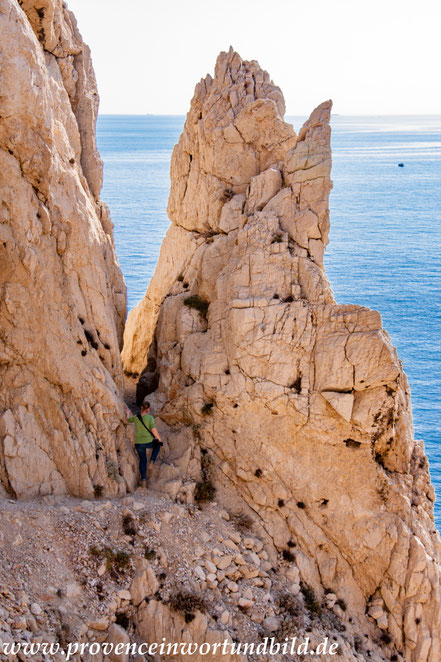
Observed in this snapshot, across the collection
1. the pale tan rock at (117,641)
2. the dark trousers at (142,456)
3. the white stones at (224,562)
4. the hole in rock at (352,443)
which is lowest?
the pale tan rock at (117,641)

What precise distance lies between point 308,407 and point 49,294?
340 inches

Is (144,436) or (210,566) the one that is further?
(144,436)

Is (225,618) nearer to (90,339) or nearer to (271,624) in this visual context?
(271,624)

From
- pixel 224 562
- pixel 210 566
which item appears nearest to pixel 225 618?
pixel 210 566

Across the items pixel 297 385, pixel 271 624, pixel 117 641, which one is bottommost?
pixel 271 624

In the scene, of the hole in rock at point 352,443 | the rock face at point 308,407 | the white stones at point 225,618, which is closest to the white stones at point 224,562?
the white stones at point 225,618

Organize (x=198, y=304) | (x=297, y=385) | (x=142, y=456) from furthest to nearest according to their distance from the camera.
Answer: (x=198, y=304)
(x=297, y=385)
(x=142, y=456)

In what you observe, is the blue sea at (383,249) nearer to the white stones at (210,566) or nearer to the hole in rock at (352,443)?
the hole in rock at (352,443)

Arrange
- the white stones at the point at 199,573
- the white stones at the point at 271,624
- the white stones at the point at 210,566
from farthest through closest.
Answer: the white stones at the point at 210,566
the white stones at the point at 199,573
the white stones at the point at 271,624

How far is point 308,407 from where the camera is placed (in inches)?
854

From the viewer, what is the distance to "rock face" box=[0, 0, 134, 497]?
62.5 ft

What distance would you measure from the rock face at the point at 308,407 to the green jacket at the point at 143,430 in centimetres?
163

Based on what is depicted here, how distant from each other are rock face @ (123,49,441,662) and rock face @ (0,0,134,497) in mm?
3346

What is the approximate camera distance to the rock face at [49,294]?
1905 cm
